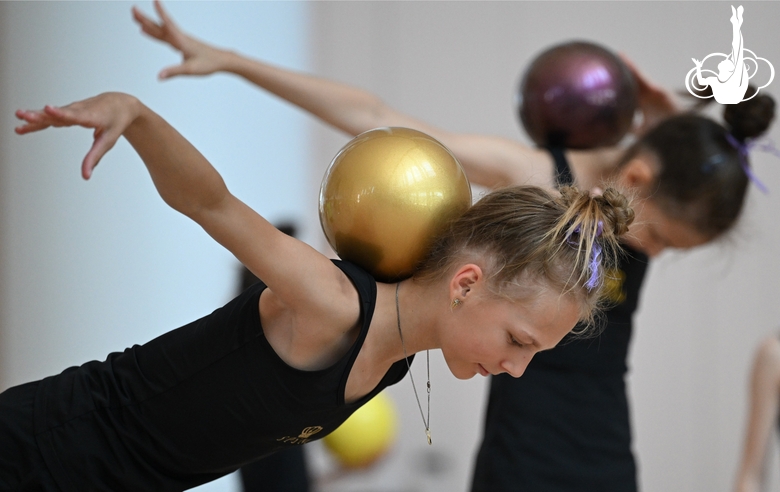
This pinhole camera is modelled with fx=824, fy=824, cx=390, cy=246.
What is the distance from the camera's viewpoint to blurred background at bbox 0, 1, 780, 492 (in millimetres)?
3682

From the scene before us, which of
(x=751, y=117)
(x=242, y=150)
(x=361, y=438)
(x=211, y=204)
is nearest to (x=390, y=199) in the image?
(x=211, y=204)

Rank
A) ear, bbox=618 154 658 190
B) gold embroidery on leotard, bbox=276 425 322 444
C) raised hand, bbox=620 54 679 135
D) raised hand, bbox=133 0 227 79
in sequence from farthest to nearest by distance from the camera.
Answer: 1. raised hand, bbox=620 54 679 135
2. ear, bbox=618 154 658 190
3. raised hand, bbox=133 0 227 79
4. gold embroidery on leotard, bbox=276 425 322 444

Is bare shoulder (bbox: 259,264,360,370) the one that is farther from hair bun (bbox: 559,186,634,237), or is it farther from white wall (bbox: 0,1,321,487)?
white wall (bbox: 0,1,321,487)

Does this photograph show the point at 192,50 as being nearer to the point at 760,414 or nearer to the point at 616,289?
the point at 616,289

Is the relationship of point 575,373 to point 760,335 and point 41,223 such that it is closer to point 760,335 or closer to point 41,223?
point 760,335

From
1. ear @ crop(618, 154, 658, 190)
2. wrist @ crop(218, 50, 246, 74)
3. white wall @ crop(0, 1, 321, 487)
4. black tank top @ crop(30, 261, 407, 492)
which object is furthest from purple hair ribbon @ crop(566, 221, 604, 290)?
white wall @ crop(0, 1, 321, 487)

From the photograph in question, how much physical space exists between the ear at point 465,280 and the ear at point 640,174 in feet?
2.30

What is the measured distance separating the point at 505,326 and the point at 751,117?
954 mm

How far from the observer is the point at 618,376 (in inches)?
74.9

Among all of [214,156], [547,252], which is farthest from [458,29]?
[547,252]

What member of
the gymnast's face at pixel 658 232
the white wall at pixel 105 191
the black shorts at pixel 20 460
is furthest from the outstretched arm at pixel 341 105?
the white wall at pixel 105 191

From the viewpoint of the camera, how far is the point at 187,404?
1.26 metres

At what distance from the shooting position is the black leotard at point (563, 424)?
1793 millimetres

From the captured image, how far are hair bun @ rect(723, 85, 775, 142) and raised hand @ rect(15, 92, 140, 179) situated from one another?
1.34m
